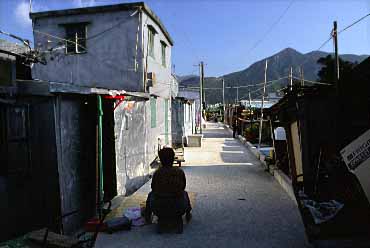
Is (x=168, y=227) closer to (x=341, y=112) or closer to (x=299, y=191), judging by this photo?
(x=299, y=191)

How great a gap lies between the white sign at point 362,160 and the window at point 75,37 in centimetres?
1151

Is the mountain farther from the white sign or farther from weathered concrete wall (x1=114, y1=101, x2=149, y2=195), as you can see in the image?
the white sign

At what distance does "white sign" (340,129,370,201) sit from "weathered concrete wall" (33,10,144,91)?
969cm

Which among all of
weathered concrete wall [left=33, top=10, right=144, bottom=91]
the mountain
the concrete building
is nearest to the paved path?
the concrete building

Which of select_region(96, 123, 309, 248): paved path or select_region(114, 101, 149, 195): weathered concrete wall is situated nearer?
select_region(96, 123, 309, 248): paved path

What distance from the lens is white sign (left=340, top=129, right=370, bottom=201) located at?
4.02 metres

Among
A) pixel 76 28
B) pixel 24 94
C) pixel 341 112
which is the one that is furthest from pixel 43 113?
pixel 76 28

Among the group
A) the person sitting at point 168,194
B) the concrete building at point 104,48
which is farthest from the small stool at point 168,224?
the concrete building at point 104,48

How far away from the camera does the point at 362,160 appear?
404 centimetres

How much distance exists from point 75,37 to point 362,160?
39.6ft

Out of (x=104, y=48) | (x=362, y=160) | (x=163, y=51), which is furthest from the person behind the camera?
(x=163, y=51)

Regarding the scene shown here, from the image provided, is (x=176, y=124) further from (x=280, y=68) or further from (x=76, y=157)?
(x=280, y=68)

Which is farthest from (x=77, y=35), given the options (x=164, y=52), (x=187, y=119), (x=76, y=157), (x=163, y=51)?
(x=187, y=119)

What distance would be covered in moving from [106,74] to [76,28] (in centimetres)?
231
